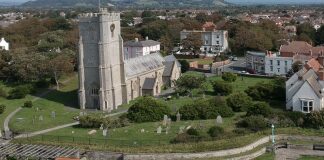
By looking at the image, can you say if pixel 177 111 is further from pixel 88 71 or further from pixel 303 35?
pixel 303 35

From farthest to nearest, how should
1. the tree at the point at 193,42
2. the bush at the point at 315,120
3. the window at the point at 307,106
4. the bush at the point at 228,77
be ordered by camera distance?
the tree at the point at 193,42, the bush at the point at 228,77, the window at the point at 307,106, the bush at the point at 315,120

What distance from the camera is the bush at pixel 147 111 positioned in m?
47.1

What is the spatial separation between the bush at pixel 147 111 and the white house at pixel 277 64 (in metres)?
29.4

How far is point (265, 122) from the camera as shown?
139 feet

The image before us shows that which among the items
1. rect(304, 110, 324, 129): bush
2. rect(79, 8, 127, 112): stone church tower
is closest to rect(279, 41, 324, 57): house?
rect(79, 8, 127, 112): stone church tower

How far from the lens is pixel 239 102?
162ft

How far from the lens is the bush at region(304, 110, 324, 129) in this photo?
41.3m

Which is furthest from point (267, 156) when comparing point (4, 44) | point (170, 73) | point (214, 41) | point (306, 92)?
point (4, 44)

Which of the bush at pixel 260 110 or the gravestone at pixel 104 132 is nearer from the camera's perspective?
the gravestone at pixel 104 132

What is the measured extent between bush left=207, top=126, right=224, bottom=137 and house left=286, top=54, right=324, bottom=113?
9.89m

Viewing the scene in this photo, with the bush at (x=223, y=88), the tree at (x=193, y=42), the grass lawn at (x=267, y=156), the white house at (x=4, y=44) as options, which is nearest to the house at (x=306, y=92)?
the bush at (x=223, y=88)

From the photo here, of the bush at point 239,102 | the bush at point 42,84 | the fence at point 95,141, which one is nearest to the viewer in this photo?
the fence at point 95,141

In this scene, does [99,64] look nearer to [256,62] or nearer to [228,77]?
[228,77]

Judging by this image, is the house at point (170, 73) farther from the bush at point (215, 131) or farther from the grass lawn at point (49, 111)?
the bush at point (215, 131)
